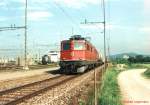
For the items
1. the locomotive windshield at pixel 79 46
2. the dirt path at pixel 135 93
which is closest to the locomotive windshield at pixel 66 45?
the locomotive windshield at pixel 79 46

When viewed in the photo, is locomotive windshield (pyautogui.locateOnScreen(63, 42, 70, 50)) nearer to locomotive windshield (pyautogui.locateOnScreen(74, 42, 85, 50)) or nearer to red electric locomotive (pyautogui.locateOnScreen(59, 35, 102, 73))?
red electric locomotive (pyautogui.locateOnScreen(59, 35, 102, 73))

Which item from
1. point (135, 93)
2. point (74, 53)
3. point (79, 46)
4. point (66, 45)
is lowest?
point (135, 93)

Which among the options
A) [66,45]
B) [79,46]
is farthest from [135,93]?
[66,45]

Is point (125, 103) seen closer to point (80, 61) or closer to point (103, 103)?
point (103, 103)

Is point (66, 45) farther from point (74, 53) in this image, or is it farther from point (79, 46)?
point (79, 46)

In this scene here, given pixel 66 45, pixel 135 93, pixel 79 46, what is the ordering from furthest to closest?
pixel 66 45 → pixel 79 46 → pixel 135 93

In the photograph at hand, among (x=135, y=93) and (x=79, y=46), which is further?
(x=79, y=46)

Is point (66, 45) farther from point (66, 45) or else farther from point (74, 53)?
point (74, 53)

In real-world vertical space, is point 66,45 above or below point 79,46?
above

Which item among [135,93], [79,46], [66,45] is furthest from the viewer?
[66,45]

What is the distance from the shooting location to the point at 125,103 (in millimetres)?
16828

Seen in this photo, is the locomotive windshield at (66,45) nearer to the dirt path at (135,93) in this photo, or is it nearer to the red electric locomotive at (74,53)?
the red electric locomotive at (74,53)

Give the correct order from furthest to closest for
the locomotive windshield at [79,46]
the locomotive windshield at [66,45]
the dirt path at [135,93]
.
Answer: the locomotive windshield at [66,45] < the locomotive windshield at [79,46] < the dirt path at [135,93]

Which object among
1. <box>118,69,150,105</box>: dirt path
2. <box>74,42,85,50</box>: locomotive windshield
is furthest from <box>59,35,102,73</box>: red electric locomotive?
<box>118,69,150,105</box>: dirt path
